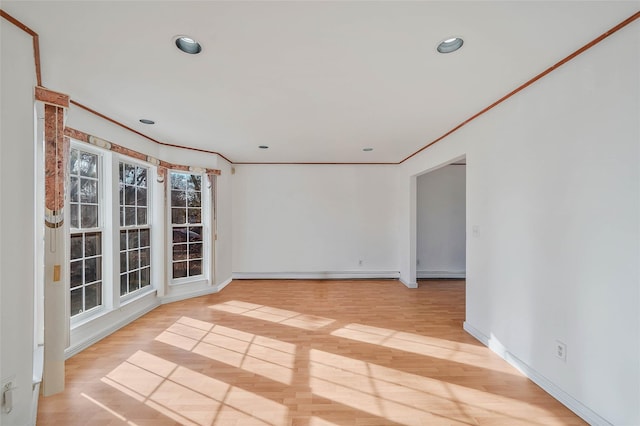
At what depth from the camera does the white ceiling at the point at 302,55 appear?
1.43m

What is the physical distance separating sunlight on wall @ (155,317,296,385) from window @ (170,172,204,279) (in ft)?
4.23

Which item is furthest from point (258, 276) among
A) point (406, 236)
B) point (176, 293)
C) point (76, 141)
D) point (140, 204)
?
point (76, 141)

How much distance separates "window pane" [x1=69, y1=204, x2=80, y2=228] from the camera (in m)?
2.81

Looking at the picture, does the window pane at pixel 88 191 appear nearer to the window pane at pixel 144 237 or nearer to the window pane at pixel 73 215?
the window pane at pixel 73 215

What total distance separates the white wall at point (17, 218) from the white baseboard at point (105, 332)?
1171 mm

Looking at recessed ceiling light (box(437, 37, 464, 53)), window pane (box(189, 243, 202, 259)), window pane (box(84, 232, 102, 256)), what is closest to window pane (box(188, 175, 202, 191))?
window pane (box(189, 243, 202, 259))

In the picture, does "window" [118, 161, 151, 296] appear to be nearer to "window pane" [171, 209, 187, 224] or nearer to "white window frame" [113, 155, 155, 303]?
"white window frame" [113, 155, 155, 303]

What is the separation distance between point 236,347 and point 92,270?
1.97m

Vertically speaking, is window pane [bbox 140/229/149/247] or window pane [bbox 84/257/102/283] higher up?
window pane [bbox 140/229/149/247]

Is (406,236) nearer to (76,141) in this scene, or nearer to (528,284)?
(528,284)

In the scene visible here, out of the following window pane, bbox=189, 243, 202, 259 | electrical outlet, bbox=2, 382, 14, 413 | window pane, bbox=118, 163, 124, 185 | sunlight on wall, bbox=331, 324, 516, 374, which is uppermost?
window pane, bbox=118, 163, 124, 185

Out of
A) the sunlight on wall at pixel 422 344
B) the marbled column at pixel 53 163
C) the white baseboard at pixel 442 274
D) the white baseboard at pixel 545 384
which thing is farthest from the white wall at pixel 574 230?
the marbled column at pixel 53 163

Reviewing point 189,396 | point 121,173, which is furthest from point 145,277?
point 189,396

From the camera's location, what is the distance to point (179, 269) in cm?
444
